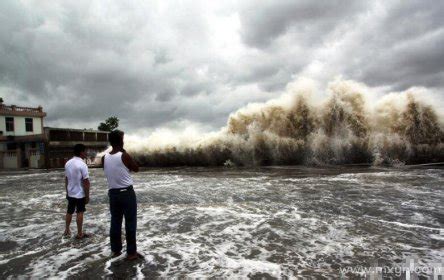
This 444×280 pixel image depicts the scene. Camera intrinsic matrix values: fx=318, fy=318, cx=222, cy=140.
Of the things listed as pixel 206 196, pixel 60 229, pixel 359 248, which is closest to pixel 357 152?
pixel 206 196

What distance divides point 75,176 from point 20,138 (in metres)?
35.6

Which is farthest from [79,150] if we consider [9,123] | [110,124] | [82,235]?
[110,124]

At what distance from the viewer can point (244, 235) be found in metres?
5.22

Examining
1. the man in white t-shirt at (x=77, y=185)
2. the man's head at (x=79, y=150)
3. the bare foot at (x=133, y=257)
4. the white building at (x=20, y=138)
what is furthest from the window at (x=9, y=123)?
the bare foot at (x=133, y=257)

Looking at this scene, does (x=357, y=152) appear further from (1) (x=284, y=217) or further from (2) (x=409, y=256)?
(2) (x=409, y=256)

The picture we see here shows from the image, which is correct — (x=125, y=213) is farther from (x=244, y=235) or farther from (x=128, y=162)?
(x=244, y=235)

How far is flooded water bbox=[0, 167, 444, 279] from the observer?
12.8 feet

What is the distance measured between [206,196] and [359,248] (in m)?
5.30

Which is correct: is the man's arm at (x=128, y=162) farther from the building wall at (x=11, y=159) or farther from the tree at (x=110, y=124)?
the tree at (x=110, y=124)

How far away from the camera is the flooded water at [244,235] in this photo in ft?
12.8

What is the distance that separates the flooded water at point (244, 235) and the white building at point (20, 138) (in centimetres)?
2781

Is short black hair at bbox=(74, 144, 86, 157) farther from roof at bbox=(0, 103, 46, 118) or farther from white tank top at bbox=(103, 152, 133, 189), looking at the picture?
roof at bbox=(0, 103, 46, 118)

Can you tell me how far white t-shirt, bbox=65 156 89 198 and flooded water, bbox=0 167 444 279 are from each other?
0.79 meters

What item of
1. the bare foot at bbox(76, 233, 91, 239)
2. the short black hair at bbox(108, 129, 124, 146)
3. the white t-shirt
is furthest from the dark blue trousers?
the white t-shirt
